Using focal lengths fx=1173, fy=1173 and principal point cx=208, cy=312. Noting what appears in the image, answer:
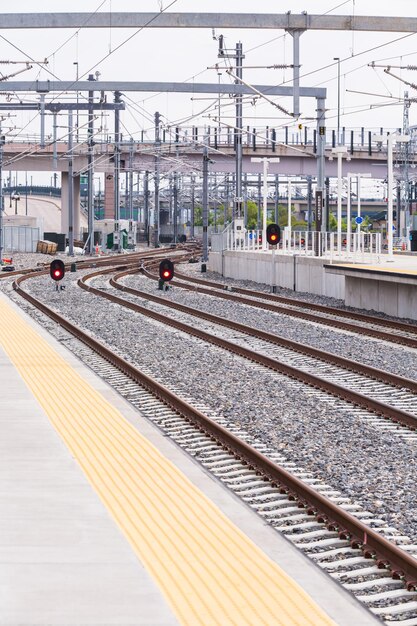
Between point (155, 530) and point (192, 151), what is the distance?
71546 mm

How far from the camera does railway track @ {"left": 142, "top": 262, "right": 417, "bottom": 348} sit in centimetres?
2214

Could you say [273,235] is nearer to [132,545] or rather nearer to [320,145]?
[320,145]

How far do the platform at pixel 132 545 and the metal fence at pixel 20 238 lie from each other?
64851 mm

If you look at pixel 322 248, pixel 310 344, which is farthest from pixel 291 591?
pixel 322 248

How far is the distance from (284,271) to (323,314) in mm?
10966

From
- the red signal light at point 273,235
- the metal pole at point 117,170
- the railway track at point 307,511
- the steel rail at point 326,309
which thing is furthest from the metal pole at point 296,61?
the metal pole at point 117,170

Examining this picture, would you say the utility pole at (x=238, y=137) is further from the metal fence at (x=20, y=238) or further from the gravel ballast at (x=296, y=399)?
the metal fence at (x=20, y=238)

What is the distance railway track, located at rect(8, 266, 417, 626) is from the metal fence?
62.7m

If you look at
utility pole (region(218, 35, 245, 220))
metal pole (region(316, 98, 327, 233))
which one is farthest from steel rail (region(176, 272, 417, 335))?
utility pole (region(218, 35, 245, 220))

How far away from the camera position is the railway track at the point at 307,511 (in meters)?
6.67

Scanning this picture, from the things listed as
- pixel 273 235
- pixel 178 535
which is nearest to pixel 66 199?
pixel 273 235

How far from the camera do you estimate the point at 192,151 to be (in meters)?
78.1

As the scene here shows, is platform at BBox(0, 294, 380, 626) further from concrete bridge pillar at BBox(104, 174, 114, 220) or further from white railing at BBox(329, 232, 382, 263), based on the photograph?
concrete bridge pillar at BBox(104, 174, 114, 220)

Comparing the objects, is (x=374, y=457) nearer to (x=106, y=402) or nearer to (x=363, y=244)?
(x=106, y=402)
